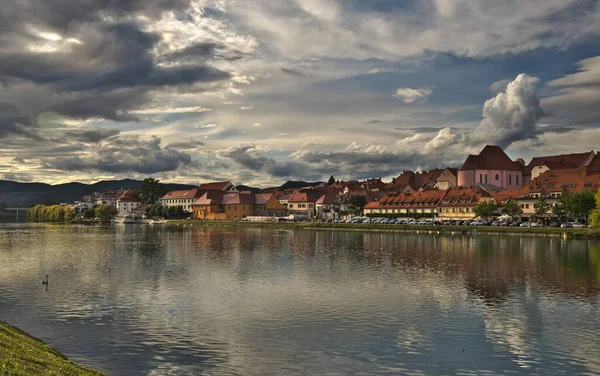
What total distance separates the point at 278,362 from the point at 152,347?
14.3ft

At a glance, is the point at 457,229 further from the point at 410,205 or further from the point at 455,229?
the point at 410,205

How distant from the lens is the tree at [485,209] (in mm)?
94688

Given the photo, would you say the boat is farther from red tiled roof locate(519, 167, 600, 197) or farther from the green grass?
the green grass

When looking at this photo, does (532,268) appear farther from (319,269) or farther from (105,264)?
(105,264)

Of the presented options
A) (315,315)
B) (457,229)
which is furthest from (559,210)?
(315,315)

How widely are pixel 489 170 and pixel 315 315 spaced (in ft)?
382

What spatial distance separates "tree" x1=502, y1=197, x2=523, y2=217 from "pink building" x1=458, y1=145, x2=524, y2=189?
117 feet

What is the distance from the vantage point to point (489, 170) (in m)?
131

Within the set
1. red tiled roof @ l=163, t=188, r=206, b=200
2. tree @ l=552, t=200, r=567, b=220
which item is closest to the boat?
red tiled roof @ l=163, t=188, r=206, b=200

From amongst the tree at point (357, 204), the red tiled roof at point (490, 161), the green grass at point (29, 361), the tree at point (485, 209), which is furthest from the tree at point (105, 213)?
the green grass at point (29, 361)

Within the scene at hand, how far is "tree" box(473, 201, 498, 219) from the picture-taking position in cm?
9469

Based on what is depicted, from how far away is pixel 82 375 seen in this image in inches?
498

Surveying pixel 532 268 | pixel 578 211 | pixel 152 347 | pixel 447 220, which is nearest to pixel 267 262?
pixel 532 268

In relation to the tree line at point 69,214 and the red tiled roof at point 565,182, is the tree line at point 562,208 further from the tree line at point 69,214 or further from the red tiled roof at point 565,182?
the tree line at point 69,214
